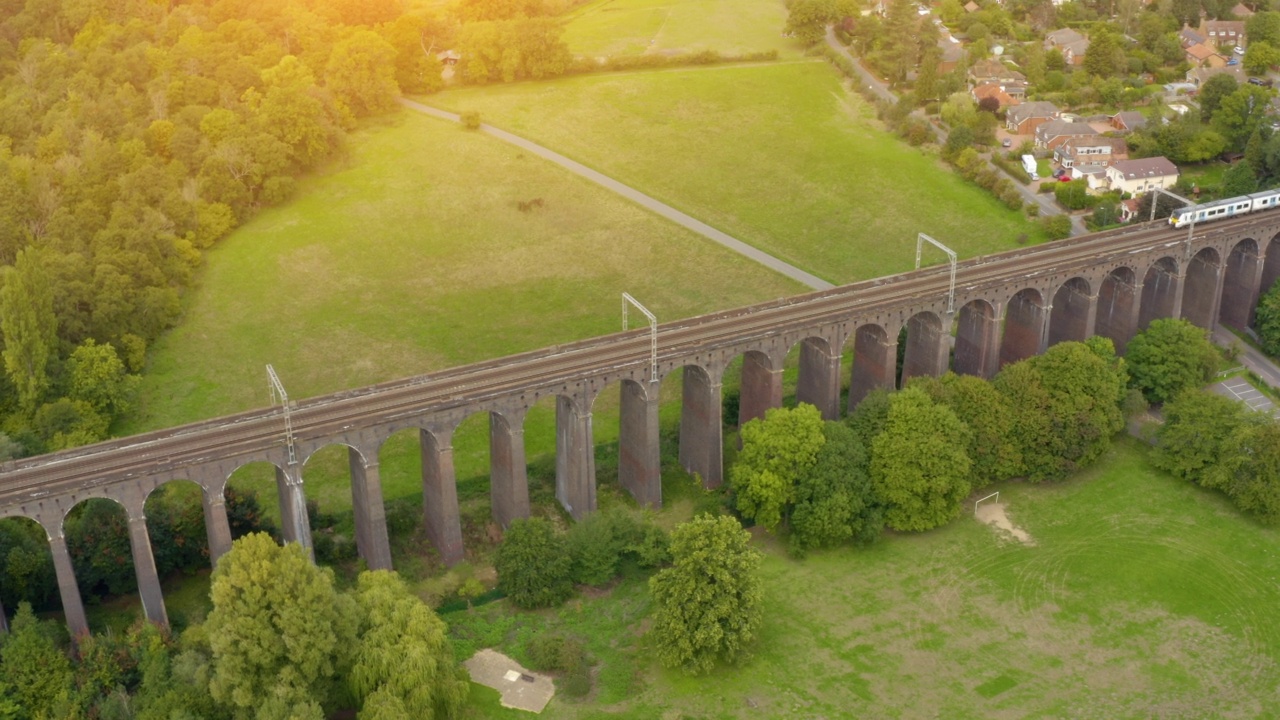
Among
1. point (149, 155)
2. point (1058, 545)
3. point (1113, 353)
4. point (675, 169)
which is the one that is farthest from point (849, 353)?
point (149, 155)

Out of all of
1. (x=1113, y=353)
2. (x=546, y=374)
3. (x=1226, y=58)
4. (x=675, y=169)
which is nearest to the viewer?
(x=546, y=374)

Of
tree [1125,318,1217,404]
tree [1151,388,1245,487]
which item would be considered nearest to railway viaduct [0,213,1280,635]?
tree [1125,318,1217,404]

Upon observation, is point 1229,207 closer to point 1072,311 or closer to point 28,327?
point 1072,311

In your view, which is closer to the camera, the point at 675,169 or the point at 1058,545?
the point at 1058,545

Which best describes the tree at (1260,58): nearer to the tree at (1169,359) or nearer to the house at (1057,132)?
the house at (1057,132)

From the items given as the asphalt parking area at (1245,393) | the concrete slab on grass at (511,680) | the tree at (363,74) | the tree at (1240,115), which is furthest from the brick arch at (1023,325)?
the tree at (363,74)

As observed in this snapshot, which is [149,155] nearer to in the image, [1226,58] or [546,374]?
[546,374]
